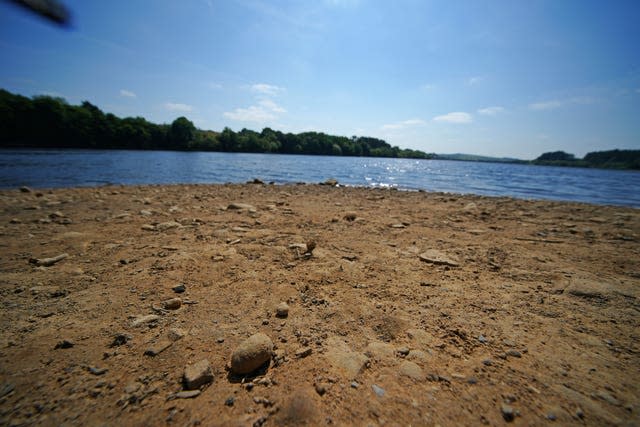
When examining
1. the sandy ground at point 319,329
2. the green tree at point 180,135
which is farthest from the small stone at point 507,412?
the green tree at point 180,135

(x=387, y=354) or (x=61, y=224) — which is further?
(x=61, y=224)

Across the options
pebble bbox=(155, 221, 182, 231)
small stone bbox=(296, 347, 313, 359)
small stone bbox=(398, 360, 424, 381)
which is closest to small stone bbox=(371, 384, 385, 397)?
small stone bbox=(398, 360, 424, 381)

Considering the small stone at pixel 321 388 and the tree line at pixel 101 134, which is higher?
the tree line at pixel 101 134

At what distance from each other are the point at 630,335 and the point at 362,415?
9.08 feet

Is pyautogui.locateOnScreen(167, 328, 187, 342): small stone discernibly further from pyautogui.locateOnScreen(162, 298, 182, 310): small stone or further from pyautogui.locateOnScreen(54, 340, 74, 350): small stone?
pyautogui.locateOnScreen(54, 340, 74, 350): small stone

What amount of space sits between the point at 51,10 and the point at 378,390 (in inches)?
141

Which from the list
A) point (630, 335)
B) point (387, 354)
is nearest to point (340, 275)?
point (387, 354)

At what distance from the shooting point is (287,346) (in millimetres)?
2164

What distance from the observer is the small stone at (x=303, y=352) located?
207cm

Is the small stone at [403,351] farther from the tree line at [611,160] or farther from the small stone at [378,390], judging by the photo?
the tree line at [611,160]

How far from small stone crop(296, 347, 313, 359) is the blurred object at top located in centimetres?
307

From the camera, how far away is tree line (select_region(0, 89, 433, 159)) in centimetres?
4544

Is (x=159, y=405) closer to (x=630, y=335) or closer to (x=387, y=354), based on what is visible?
(x=387, y=354)

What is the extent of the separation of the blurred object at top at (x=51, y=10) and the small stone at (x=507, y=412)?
4.02m
